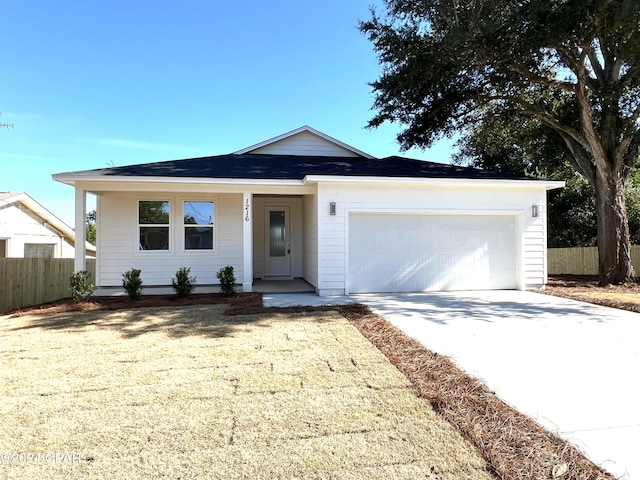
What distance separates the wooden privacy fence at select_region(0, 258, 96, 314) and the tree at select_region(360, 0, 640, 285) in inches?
448

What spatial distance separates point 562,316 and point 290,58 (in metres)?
12.3

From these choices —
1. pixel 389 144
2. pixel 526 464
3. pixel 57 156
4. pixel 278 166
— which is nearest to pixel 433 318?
pixel 526 464

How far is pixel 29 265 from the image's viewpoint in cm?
1005

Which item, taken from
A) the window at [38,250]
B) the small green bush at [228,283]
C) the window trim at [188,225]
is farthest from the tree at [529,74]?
the window at [38,250]

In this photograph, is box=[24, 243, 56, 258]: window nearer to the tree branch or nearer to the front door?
the front door

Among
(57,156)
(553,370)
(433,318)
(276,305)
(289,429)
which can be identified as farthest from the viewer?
(57,156)

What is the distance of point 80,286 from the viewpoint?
7.62 m

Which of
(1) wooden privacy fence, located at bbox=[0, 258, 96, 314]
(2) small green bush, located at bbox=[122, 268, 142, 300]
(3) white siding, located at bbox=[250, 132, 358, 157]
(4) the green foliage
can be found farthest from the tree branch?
(1) wooden privacy fence, located at bbox=[0, 258, 96, 314]

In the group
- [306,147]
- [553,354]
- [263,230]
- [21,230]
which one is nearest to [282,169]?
[263,230]

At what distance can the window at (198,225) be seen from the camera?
10000mm

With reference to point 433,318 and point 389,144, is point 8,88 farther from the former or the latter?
point 433,318

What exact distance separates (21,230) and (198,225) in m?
11.1

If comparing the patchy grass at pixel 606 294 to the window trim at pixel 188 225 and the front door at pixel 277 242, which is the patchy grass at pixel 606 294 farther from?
the window trim at pixel 188 225

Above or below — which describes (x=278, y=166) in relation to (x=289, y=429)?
above
